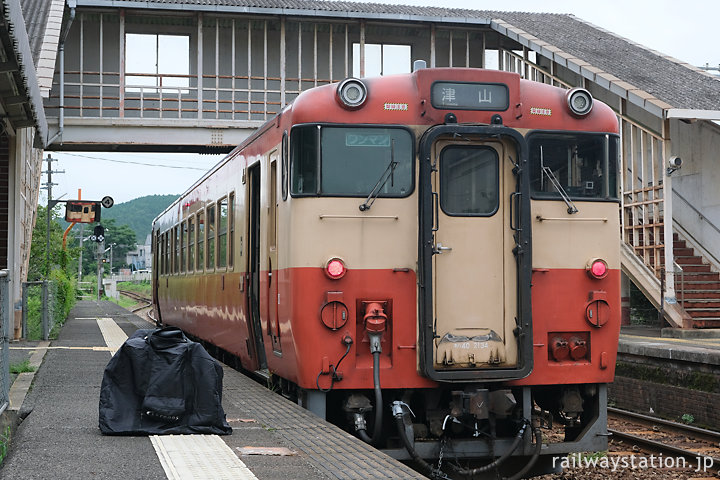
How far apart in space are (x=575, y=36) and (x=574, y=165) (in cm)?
1892

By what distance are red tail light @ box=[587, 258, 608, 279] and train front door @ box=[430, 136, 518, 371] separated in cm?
66

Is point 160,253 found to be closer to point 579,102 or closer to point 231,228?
point 231,228

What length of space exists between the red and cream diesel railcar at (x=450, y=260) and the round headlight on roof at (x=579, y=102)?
1 centimetres

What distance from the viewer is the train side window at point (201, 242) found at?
1304cm

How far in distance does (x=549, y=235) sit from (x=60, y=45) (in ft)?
59.1

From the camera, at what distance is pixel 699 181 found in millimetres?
20172

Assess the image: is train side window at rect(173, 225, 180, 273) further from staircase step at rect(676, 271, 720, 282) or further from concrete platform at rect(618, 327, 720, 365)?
staircase step at rect(676, 271, 720, 282)

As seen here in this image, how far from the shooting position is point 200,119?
23906 mm

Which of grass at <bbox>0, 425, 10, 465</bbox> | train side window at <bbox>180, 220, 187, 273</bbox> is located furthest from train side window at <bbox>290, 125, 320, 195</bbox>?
train side window at <bbox>180, 220, 187, 273</bbox>

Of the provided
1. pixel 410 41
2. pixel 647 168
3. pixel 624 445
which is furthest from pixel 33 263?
pixel 624 445

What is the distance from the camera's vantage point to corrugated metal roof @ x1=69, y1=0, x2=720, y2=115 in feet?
64.0

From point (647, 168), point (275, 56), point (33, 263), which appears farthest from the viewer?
point (33, 263)

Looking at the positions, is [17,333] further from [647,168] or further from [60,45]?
[647,168]

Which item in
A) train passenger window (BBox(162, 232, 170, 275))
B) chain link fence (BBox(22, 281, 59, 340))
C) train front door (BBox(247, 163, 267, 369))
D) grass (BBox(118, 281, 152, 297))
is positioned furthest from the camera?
grass (BBox(118, 281, 152, 297))
